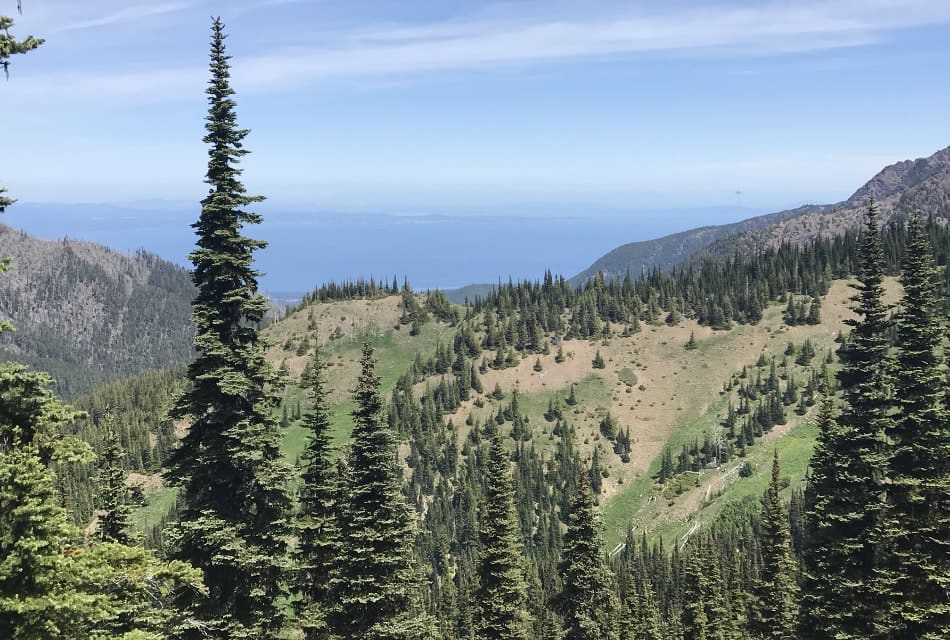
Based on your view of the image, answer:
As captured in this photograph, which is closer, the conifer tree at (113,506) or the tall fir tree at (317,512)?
the tall fir tree at (317,512)

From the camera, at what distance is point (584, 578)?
4056cm

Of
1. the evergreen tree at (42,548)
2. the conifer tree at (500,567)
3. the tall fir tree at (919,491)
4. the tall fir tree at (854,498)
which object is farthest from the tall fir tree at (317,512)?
the tall fir tree at (919,491)

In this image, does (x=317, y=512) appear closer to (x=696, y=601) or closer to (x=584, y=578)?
(x=584, y=578)

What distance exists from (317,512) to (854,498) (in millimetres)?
23935

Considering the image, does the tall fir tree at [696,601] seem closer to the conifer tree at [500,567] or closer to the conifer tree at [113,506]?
the conifer tree at [500,567]

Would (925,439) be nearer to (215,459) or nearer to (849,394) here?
(849,394)

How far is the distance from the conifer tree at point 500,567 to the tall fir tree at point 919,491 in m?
18.1

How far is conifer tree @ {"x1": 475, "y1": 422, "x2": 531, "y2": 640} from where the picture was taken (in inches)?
1565

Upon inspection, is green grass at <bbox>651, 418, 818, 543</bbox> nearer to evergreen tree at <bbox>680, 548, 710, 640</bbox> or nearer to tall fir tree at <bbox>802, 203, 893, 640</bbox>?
evergreen tree at <bbox>680, 548, 710, 640</bbox>

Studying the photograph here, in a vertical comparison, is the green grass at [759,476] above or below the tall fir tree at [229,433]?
below

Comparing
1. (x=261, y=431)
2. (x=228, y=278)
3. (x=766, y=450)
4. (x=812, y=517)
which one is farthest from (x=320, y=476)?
(x=766, y=450)

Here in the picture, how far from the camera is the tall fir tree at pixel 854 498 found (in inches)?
1216

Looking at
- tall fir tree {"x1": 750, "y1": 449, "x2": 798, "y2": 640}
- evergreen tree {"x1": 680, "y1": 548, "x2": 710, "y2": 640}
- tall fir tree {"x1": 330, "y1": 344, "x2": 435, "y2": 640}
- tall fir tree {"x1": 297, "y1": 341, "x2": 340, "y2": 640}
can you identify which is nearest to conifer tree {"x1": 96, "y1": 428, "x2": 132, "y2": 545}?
tall fir tree {"x1": 297, "y1": 341, "x2": 340, "y2": 640}

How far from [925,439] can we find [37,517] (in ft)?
102
